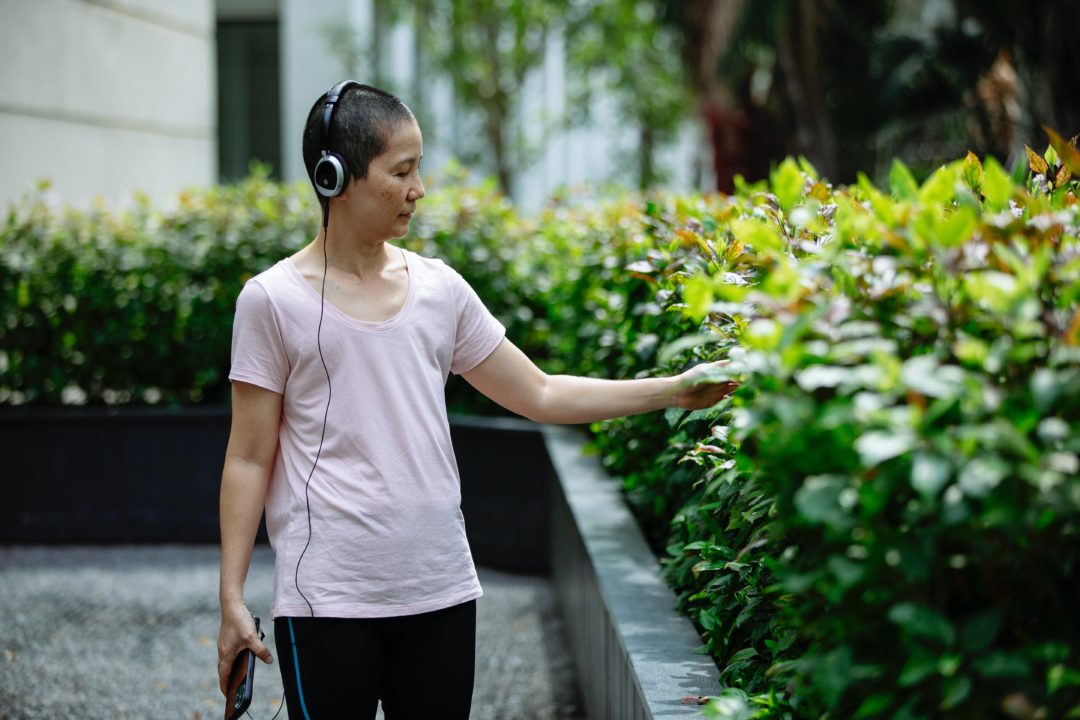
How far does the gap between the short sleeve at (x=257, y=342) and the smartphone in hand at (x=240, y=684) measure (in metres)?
0.54

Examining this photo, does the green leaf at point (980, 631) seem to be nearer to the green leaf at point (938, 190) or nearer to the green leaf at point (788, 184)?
the green leaf at point (938, 190)

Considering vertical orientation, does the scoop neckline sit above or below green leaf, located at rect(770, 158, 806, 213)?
below

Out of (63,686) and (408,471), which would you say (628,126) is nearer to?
(63,686)

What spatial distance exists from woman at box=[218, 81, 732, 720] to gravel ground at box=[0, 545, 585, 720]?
6.99 feet

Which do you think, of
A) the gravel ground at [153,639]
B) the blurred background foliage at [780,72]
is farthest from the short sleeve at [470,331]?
the blurred background foliage at [780,72]

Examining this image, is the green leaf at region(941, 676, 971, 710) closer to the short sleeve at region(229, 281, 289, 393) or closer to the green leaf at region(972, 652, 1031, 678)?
the green leaf at region(972, 652, 1031, 678)

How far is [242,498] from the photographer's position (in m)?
2.65

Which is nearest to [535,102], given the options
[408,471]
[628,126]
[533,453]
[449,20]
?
[628,126]

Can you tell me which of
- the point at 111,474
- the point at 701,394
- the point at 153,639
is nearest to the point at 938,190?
the point at 701,394

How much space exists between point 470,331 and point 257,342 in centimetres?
52

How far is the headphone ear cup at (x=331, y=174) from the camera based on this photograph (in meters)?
2.60

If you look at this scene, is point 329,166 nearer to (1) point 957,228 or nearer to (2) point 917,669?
(1) point 957,228

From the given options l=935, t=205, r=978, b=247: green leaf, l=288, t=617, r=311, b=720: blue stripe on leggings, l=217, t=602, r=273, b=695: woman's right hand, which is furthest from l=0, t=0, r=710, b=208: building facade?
l=935, t=205, r=978, b=247: green leaf

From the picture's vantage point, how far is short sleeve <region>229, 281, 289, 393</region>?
8.43 ft
